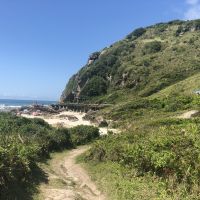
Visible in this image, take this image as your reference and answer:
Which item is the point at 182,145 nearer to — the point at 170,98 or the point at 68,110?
the point at 170,98

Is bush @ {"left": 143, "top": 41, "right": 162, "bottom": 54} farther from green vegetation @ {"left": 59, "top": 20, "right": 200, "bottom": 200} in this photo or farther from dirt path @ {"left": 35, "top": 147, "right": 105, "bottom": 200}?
dirt path @ {"left": 35, "top": 147, "right": 105, "bottom": 200}

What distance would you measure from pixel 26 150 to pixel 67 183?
3531 millimetres

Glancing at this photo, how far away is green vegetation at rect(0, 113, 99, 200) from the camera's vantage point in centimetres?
1948

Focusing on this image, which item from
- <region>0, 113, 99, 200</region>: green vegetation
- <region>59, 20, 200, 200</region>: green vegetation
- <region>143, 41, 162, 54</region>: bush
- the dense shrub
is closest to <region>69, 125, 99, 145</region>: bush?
<region>0, 113, 99, 200</region>: green vegetation

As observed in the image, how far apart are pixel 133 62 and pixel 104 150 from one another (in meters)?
77.9

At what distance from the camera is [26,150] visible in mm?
25734

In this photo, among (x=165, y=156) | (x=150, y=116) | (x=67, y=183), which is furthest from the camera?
(x=150, y=116)

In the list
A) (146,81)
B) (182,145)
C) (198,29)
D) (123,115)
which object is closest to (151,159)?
(182,145)

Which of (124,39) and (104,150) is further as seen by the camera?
(124,39)

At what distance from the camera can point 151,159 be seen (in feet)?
75.4

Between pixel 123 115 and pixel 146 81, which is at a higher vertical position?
pixel 146 81

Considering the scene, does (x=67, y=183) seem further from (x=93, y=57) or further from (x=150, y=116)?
(x=93, y=57)

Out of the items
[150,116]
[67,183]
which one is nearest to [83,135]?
[150,116]

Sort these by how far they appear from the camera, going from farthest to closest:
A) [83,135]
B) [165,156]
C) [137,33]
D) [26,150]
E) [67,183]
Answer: [137,33] < [83,135] < [26,150] < [67,183] < [165,156]
